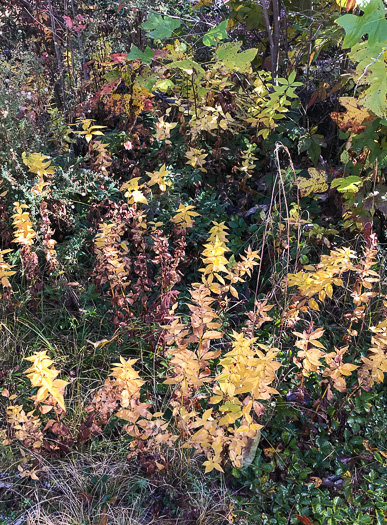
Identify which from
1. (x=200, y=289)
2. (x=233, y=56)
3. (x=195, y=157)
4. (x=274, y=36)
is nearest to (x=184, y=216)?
(x=195, y=157)

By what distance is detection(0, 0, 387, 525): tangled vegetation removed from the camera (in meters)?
1.63

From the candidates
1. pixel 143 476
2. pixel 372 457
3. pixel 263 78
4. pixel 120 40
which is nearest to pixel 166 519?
pixel 143 476

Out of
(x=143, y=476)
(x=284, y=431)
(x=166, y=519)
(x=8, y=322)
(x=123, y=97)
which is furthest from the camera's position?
(x=123, y=97)

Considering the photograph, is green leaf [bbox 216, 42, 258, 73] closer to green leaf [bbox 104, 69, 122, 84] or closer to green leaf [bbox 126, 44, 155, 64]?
green leaf [bbox 126, 44, 155, 64]

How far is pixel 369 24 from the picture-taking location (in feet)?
4.14

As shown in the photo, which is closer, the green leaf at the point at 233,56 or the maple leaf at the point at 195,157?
the green leaf at the point at 233,56

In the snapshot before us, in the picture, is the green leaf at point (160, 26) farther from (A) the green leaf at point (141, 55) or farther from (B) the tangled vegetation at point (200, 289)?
(A) the green leaf at point (141, 55)

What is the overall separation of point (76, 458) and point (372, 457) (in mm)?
1225

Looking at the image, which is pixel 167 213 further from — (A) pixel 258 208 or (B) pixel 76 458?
(B) pixel 76 458

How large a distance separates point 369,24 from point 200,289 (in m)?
0.99

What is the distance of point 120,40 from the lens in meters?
3.58

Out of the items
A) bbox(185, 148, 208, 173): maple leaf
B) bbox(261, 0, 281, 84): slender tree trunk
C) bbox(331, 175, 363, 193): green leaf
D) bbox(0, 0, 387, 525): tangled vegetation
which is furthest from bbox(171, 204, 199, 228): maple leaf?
bbox(261, 0, 281, 84): slender tree trunk

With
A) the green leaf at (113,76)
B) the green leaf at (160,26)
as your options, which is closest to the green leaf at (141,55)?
the green leaf at (160,26)

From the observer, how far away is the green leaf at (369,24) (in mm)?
1262
